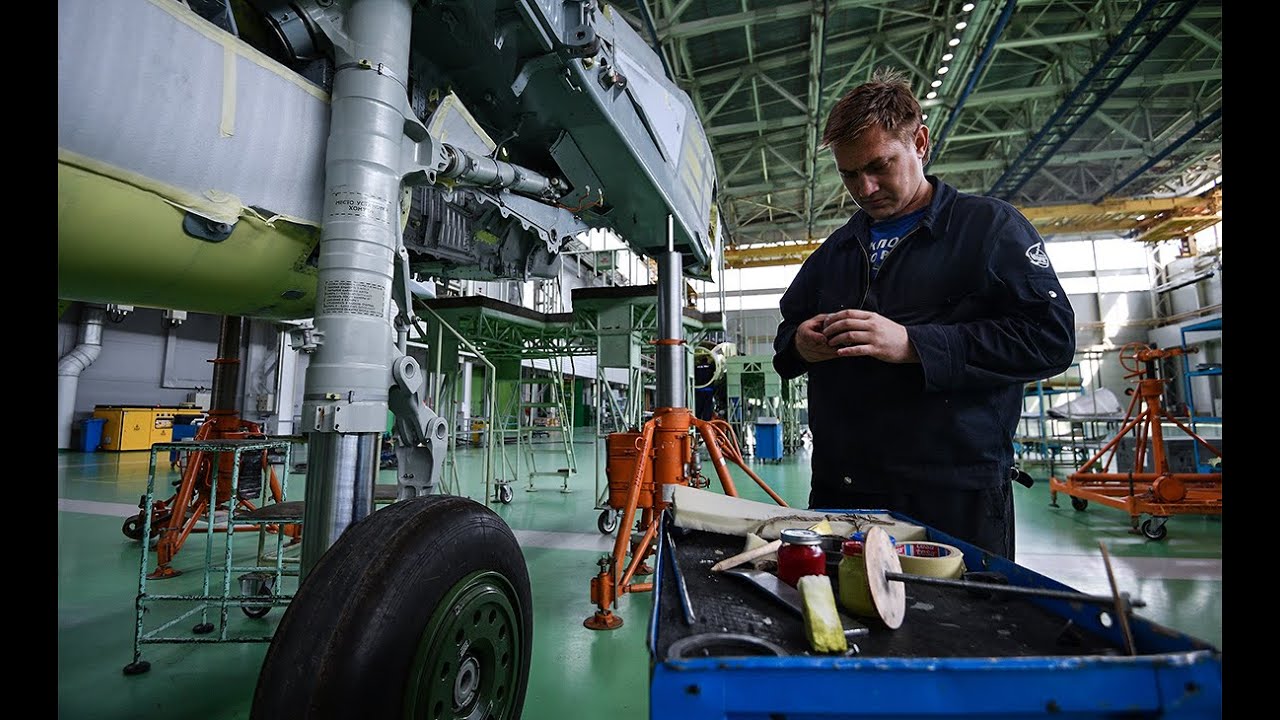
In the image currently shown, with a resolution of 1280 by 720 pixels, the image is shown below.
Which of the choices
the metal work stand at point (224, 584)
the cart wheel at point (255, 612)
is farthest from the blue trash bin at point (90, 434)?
the cart wheel at point (255, 612)

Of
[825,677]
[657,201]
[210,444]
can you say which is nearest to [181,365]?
[210,444]

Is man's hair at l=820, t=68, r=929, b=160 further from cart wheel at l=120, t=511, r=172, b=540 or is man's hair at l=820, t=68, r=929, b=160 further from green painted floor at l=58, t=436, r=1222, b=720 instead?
cart wheel at l=120, t=511, r=172, b=540

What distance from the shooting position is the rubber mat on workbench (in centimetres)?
65

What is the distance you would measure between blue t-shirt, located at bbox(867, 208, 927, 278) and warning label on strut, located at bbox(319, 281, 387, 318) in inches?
50.8

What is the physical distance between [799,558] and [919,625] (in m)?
0.17

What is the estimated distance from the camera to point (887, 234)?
149cm

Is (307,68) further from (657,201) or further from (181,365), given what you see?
(181,365)

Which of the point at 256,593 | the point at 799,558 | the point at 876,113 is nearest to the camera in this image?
the point at 799,558

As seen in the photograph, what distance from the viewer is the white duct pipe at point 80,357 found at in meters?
9.68

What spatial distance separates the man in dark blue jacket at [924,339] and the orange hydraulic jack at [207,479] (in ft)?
10.3

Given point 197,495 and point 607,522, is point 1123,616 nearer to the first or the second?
point 607,522

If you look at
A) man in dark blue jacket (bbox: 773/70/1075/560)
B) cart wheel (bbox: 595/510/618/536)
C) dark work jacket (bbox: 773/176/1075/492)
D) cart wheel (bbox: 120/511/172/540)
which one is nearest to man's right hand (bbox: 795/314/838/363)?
man in dark blue jacket (bbox: 773/70/1075/560)

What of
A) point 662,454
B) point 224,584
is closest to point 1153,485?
point 662,454
